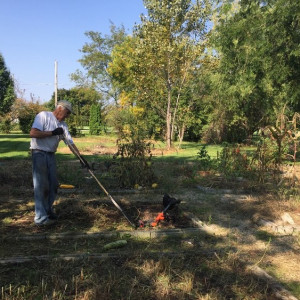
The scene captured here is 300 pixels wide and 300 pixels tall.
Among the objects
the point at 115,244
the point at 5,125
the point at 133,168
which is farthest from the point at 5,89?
the point at 115,244

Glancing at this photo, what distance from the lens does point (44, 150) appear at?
4449 mm

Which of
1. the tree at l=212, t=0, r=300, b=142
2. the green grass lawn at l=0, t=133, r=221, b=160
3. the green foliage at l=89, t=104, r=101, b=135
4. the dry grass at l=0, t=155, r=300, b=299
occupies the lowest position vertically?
the dry grass at l=0, t=155, r=300, b=299

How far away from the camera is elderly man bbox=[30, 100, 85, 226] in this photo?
4348 mm

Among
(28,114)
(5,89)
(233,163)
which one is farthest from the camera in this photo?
(5,89)

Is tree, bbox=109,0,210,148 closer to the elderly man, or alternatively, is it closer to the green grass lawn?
the green grass lawn

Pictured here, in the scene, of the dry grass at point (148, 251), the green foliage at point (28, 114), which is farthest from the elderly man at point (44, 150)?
the green foliage at point (28, 114)

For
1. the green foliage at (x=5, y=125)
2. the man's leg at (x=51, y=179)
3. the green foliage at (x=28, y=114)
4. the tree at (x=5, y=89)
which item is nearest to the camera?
the man's leg at (x=51, y=179)

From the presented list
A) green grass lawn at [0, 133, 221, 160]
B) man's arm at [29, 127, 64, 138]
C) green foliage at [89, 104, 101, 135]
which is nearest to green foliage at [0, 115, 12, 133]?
green foliage at [89, 104, 101, 135]

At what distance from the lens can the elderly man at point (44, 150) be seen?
4348mm

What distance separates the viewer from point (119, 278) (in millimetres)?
2877

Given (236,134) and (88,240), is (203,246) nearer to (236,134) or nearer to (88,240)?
(88,240)

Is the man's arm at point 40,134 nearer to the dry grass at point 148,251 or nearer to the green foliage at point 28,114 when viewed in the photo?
the dry grass at point 148,251

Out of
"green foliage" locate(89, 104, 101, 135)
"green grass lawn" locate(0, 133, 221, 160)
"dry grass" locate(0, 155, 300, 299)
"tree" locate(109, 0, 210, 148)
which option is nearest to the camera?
"dry grass" locate(0, 155, 300, 299)

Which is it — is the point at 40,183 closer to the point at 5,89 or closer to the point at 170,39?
the point at 170,39
